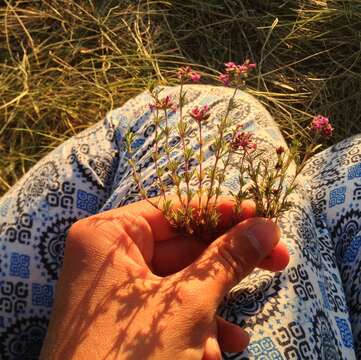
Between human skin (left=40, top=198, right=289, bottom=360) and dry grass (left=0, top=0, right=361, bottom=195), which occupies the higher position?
human skin (left=40, top=198, right=289, bottom=360)

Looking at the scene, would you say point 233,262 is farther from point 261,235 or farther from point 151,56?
point 151,56

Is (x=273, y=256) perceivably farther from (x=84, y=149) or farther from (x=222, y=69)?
(x=222, y=69)

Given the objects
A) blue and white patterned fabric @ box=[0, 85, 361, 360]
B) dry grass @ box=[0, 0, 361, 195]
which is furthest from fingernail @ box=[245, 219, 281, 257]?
dry grass @ box=[0, 0, 361, 195]

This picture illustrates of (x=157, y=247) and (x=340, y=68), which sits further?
(x=340, y=68)

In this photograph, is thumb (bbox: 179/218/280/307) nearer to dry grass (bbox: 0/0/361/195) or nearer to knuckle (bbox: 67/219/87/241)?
knuckle (bbox: 67/219/87/241)

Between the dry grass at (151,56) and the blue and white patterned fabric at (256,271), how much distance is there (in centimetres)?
43

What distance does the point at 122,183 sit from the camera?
90 cm

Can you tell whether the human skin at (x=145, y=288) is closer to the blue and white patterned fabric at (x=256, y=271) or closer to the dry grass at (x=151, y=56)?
the blue and white patterned fabric at (x=256, y=271)

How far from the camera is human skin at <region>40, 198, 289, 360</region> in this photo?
0.57 m

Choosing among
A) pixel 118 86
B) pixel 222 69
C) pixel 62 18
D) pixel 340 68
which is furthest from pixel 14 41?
pixel 340 68

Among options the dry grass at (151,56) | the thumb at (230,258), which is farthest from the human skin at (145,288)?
the dry grass at (151,56)

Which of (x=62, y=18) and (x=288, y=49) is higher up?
(x=62, y=18)

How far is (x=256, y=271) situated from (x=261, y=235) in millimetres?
160

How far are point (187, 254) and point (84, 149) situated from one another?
357 mm
